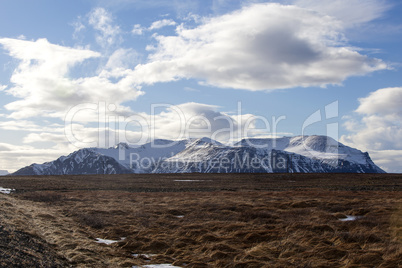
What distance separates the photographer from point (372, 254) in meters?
13.6

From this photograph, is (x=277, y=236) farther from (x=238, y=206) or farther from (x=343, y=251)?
(x=238, y=206)

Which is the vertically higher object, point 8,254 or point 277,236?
point 8,254

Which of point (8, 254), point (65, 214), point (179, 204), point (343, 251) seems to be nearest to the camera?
point (8, 254)

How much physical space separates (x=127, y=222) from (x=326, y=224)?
1291 centimetres

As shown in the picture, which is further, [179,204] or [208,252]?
[179,204]

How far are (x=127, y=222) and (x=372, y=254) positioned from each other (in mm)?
15218

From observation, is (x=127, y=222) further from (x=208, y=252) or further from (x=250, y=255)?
(x=250, y=255)

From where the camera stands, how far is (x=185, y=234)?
1914 centimetres

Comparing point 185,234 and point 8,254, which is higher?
point 8,254

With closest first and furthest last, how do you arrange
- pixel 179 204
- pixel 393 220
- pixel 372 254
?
pixel 372 254 < pixel 393 220 < pixel 179 204

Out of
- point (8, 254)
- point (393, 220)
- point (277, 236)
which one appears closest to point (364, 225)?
point (393, 220)

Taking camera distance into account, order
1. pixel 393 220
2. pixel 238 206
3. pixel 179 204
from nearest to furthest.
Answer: pixel 393 220 → pixel 238 206 → pixel 179 204

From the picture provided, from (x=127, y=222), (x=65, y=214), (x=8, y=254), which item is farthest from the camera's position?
(x=65, y=214)

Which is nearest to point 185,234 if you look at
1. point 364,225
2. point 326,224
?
point 326,224
